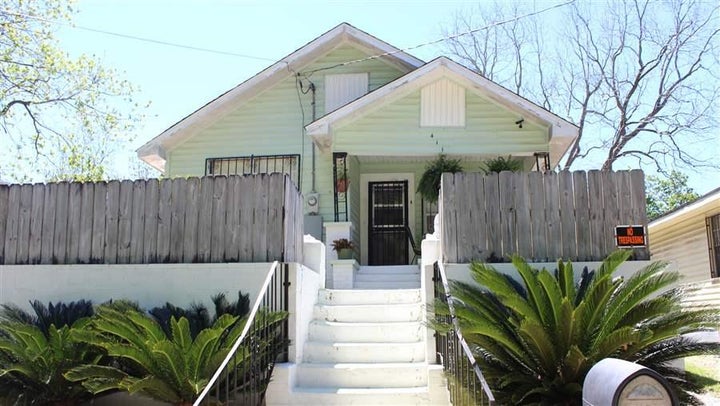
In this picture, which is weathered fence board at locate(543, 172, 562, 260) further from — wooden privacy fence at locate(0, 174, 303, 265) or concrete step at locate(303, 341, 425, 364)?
wooden privacy fence at locate(0, 174, 303, 265)

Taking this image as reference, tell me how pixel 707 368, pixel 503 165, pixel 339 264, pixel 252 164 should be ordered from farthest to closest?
1. pixel 252 164
2. pixel 503 165
3. pixel 339 264
4. pixel 707 368

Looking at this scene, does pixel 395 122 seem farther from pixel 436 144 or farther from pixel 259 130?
pixel 259 130

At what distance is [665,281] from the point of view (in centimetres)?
607

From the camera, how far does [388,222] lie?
1410 centimetres

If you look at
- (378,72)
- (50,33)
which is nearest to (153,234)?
(378,72)

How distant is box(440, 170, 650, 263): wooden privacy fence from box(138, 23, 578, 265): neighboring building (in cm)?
467

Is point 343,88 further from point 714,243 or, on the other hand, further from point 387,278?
point 714,243

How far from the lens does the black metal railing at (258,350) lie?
Result: 5523 mm

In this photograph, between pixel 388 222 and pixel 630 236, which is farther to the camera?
pixel 388 222

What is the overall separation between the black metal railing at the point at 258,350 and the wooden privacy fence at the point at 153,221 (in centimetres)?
70

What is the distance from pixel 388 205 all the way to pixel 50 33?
1216cm

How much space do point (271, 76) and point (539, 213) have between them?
840cm

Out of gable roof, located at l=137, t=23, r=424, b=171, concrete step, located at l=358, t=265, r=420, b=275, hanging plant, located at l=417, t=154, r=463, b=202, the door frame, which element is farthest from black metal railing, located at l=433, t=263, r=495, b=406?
gable roof, located at l=137, t=23, r=424, b=171

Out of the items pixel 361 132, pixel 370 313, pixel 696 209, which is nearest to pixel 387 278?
pixel 370 313
